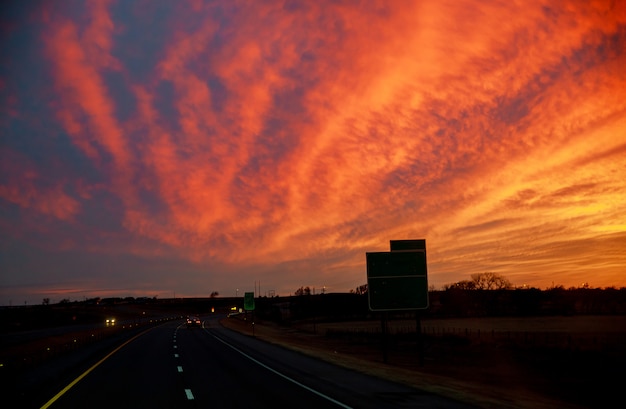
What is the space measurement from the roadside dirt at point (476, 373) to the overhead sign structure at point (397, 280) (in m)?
3.27

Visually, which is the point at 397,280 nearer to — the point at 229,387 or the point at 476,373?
the point at 476,373

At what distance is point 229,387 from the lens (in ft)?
61.1

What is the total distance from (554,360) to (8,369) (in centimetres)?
4373

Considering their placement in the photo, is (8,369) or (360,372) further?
(360,372)

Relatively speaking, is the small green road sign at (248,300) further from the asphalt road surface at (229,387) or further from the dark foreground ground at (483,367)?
the asphalt road surface at (229,387)

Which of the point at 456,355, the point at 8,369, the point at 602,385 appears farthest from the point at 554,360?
the point at 8,369

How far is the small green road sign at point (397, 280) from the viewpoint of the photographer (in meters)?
31.1

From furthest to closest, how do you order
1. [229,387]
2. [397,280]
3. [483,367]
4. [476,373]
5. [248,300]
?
1. [248,300]
2. [483,367]
3. [476,373]
4. [397,280]
5. [229,387]

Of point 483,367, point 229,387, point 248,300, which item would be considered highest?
point 248,300

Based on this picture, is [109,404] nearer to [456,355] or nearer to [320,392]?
[320,392]

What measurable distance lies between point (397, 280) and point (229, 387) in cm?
1468

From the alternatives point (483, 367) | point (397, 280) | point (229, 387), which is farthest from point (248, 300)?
point (229, 387)

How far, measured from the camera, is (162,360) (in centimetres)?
3020

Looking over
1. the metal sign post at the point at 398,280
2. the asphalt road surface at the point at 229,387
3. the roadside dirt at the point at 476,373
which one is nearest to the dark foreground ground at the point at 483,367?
the roadside dirt at the point at 476,373
